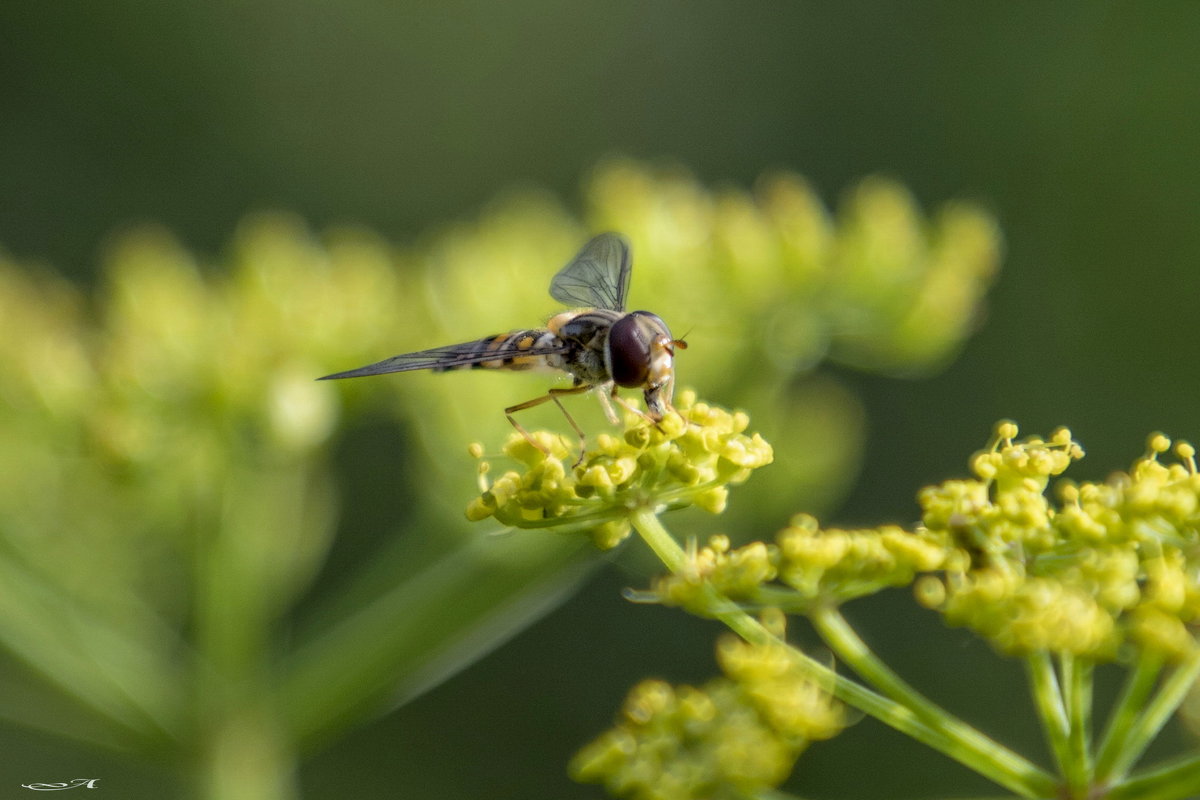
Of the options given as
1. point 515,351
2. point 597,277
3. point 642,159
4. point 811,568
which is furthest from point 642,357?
point 642,159

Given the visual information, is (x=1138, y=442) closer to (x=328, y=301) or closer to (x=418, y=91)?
(x=328, y=301)

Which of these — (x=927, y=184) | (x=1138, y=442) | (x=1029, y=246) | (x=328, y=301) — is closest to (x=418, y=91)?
(x=927, y=184)

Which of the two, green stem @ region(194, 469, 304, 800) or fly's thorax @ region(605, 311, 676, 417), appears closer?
fly's thorax @ region(605, 311, 676, 417)

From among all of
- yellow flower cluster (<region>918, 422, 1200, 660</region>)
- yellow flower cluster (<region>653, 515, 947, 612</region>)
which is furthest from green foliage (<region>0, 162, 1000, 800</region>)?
yellow flower cluster (<region>918, 422, 1200, 660</region>)

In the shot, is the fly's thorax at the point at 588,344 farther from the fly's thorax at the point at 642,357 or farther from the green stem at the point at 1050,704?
the green stem at the point at 1050,704

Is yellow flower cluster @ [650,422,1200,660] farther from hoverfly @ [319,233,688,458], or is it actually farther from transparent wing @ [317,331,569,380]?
transparent wing @ [317,331,569,380]

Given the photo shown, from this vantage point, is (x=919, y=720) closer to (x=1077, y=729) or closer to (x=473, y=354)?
(x=1077, y=729)
